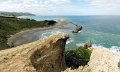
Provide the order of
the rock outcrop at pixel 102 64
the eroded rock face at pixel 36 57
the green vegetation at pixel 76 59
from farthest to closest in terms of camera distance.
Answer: the green vegetation at pixel 76 59 < the rock outcrop at pixel 102 64 < the eroded rock face at pixel 36 57

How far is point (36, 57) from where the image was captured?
16828 millimetres

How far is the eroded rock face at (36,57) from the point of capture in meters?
15.5

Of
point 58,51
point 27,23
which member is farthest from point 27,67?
point 27,23

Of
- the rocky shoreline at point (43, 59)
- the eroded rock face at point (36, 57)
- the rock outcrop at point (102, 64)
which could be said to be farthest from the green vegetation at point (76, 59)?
the eroded rock face at point (36, 57)

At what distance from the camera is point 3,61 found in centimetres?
1579

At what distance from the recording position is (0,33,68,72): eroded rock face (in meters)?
15.5

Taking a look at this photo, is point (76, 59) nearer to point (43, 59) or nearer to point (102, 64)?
point (102, 64)

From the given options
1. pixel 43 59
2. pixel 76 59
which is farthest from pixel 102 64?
pixel 76 59

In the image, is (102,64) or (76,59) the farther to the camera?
(76,59)

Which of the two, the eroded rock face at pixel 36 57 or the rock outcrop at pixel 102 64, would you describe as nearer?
the eroded rock face at pixel 36 57

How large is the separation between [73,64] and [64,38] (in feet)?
25.1

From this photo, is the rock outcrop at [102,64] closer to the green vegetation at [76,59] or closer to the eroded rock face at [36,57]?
the eroded rock face at [36,57]

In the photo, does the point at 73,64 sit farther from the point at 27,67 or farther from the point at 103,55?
the point at 27,67

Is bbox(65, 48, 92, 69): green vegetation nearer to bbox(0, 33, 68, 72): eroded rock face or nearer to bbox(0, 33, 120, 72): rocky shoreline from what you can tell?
bbox(0, 33, 120, 72): rocky shoreline
